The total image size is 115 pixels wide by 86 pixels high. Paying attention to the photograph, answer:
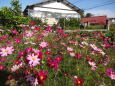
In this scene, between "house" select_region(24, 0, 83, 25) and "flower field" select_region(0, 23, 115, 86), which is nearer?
"flower field" select_region(0, 23, 115, 86)

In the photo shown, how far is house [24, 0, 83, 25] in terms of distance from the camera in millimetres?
20359

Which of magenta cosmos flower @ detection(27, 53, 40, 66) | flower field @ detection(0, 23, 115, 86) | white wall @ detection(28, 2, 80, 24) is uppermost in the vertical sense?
white wall @ detection(28, 2, 80, 24)

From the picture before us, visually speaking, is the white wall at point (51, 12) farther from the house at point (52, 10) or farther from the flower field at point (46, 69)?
the flower field at point (46, 69)

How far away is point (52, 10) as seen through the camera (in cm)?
2167

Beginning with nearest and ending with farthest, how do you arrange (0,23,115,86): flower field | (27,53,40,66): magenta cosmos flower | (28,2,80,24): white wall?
(27,53,40,66): magenta cosmos flower, (0,23,115,86): flower field, (28,2,80,24): white wall

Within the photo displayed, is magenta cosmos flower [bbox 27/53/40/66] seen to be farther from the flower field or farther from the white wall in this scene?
the white wall

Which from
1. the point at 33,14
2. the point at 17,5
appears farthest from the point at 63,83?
the point at 33,14

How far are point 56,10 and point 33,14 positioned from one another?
11.7 feet

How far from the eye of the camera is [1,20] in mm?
7633

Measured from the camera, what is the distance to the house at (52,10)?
20.4m

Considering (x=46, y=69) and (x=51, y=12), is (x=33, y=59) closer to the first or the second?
(x=46, y=69)

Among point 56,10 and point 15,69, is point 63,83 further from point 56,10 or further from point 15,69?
point 56,10

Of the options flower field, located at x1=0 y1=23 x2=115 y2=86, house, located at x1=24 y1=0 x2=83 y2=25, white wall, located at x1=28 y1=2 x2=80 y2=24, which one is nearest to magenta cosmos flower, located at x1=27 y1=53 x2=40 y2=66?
flower field, located at x1=0 y1=23 x2=115 y2=86

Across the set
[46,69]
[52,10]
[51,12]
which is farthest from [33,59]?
[52,10]
